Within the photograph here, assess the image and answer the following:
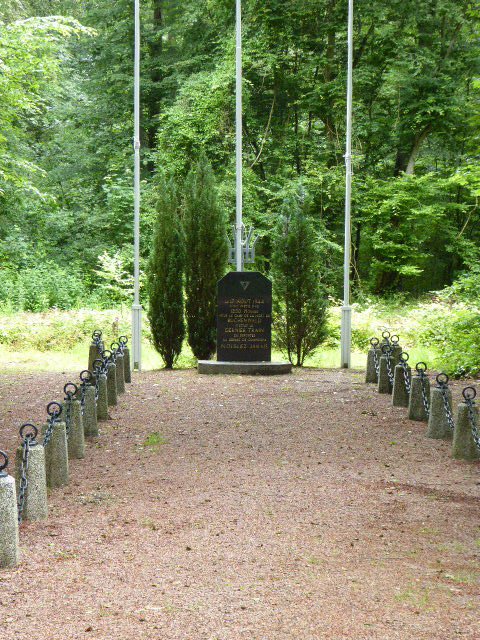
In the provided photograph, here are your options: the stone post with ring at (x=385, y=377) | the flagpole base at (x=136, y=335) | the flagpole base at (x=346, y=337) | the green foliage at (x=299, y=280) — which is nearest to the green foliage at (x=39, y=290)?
the flagpole base at (x=136, y=335)

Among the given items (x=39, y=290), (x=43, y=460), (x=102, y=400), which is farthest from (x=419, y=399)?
(x=39, y=290)

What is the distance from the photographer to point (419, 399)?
383 inches

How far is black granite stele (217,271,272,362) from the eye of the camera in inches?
550

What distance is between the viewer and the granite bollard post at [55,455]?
667 cm

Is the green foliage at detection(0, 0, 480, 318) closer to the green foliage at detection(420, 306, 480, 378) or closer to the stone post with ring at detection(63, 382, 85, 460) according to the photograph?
the green foliage at detection(420, 306, 480, 378)

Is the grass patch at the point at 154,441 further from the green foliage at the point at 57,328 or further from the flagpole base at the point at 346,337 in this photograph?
the green foliage at the point at 57,328

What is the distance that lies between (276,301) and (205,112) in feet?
36.1

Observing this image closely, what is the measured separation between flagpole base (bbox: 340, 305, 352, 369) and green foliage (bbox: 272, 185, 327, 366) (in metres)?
0.37

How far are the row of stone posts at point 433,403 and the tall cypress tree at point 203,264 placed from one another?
11.9 ft

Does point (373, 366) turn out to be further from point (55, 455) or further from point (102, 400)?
point (55, 455)

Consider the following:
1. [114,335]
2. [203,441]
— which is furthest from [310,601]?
[114,335]

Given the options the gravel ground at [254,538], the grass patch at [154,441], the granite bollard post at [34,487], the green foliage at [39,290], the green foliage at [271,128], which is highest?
the green foliage at [271,128]

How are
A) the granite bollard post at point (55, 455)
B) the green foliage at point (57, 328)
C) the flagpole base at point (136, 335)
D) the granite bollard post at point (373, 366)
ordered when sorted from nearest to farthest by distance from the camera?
the granite bollard post at point (55, 455) < the granite bollard post at point (373, 366) < the flagpole base at point (136, 335) < the green foliage at point (57, 328)

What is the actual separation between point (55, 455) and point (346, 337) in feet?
30.0
